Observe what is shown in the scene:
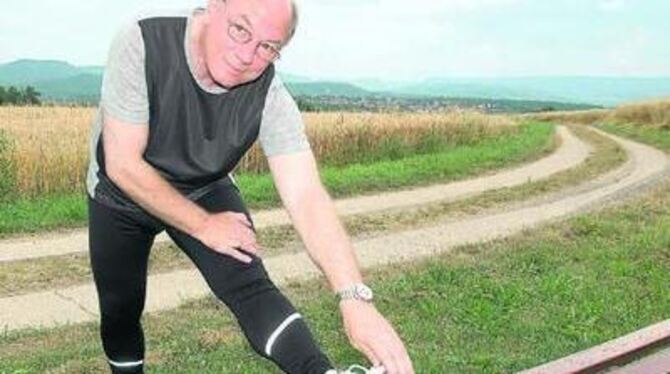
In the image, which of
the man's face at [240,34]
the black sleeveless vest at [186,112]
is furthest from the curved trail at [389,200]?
the man's face at [240,34]

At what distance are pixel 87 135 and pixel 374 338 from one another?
1601cm

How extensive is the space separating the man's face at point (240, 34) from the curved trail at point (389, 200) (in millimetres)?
7759

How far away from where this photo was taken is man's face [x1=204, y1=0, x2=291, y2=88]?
2404mm

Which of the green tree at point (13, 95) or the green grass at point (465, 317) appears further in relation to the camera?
the green tree at point (13, 95)

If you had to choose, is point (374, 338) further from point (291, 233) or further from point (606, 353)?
point (291, 233)

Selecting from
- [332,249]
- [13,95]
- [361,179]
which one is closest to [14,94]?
[13,95]

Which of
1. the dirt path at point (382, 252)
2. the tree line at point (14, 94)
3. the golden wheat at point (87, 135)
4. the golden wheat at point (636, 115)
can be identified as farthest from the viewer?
the golden wheat at point (636, 115)

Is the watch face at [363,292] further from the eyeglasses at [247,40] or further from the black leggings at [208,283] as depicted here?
the eyeglasses at [247,40]

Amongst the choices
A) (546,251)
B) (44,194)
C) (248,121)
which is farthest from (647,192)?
(248,121)

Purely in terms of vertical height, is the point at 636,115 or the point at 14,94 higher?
the point at 636,115

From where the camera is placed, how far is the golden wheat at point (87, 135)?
14414 millimetres

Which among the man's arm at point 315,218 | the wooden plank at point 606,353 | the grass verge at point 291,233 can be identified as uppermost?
the man's arm at point 315,218

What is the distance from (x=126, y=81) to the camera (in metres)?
2.76

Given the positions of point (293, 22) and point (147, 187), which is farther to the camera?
point (147, 187)
